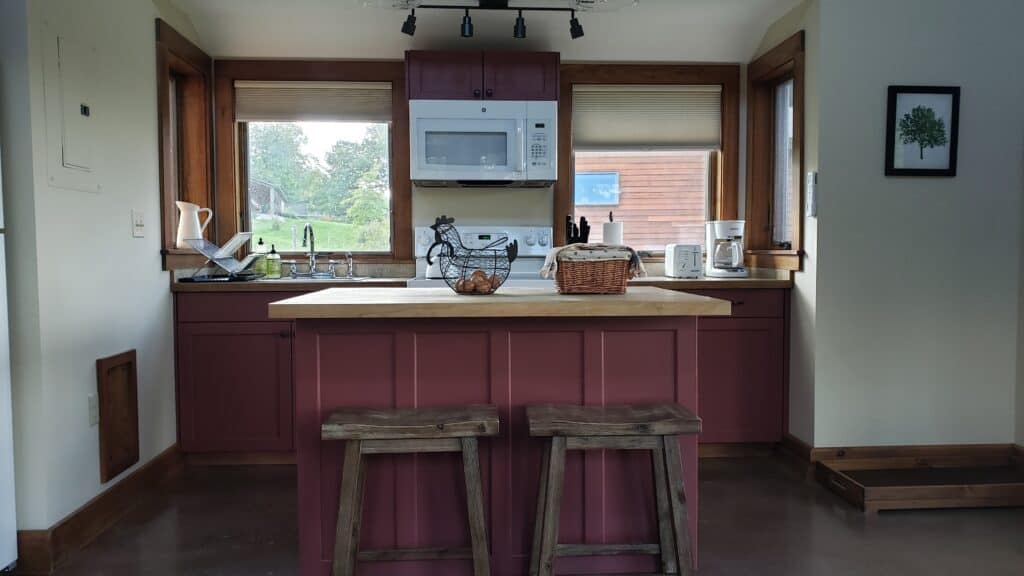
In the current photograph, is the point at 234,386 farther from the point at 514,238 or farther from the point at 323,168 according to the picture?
the point at 514,238

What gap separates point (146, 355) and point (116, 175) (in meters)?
0.79

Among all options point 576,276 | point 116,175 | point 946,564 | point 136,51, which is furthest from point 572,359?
point 136,51

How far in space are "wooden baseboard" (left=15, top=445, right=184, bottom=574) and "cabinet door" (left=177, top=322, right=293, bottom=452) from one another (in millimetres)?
198

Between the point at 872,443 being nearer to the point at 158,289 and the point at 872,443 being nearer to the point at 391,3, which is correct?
the point at 391,3

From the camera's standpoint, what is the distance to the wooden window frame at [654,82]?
385 centimetres

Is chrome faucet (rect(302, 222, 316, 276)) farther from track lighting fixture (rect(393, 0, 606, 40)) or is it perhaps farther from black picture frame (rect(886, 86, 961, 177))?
black picture frame (rect(886, 86, 961, 177))

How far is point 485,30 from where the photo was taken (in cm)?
365

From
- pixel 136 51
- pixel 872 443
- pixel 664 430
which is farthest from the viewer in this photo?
pixel 872 443

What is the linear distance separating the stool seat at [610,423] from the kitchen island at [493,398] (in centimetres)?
18

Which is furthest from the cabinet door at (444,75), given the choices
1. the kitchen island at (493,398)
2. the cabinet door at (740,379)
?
the kitchen island at (493,398)

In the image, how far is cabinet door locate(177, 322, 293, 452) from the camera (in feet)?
10.6

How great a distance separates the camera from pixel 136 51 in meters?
2.88

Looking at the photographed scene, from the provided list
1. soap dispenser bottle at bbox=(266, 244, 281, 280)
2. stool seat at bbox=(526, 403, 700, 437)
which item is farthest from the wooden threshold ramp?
soap dispenser bottle at bbox=(266, 244, 281, 280)

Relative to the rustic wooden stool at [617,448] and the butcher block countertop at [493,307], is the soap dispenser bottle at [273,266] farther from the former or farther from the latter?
the rustic wooden stool at [617,448]
